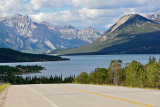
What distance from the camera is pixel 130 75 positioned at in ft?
352

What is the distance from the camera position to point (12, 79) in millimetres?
167750

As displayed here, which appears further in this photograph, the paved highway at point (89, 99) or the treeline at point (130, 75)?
the treeline at point (130, 75)

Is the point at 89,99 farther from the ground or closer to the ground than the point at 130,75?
closer to the ground

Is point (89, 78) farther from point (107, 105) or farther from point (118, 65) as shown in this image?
point (107, 105)

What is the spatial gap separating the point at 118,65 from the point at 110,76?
7.83 m

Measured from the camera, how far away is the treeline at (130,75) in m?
83.6

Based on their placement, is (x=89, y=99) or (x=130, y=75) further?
(x=130, y=75)

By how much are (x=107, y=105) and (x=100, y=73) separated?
119m

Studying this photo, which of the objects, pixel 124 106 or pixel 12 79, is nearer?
pixel 124 106

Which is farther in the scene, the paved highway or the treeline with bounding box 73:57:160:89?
the treeline with bounding box 73:57:160:89

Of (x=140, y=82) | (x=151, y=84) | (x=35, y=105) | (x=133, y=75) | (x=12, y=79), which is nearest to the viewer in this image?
(x=35, y=105)

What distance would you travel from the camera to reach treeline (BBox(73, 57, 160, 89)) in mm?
83625

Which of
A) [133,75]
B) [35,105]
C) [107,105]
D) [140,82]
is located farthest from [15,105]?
[133,75]

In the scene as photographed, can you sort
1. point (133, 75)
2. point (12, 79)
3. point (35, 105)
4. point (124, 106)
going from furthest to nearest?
1. point (12, 79)
2. point (133, 75)
3. point (35, 105)
4. point (124, 106)
